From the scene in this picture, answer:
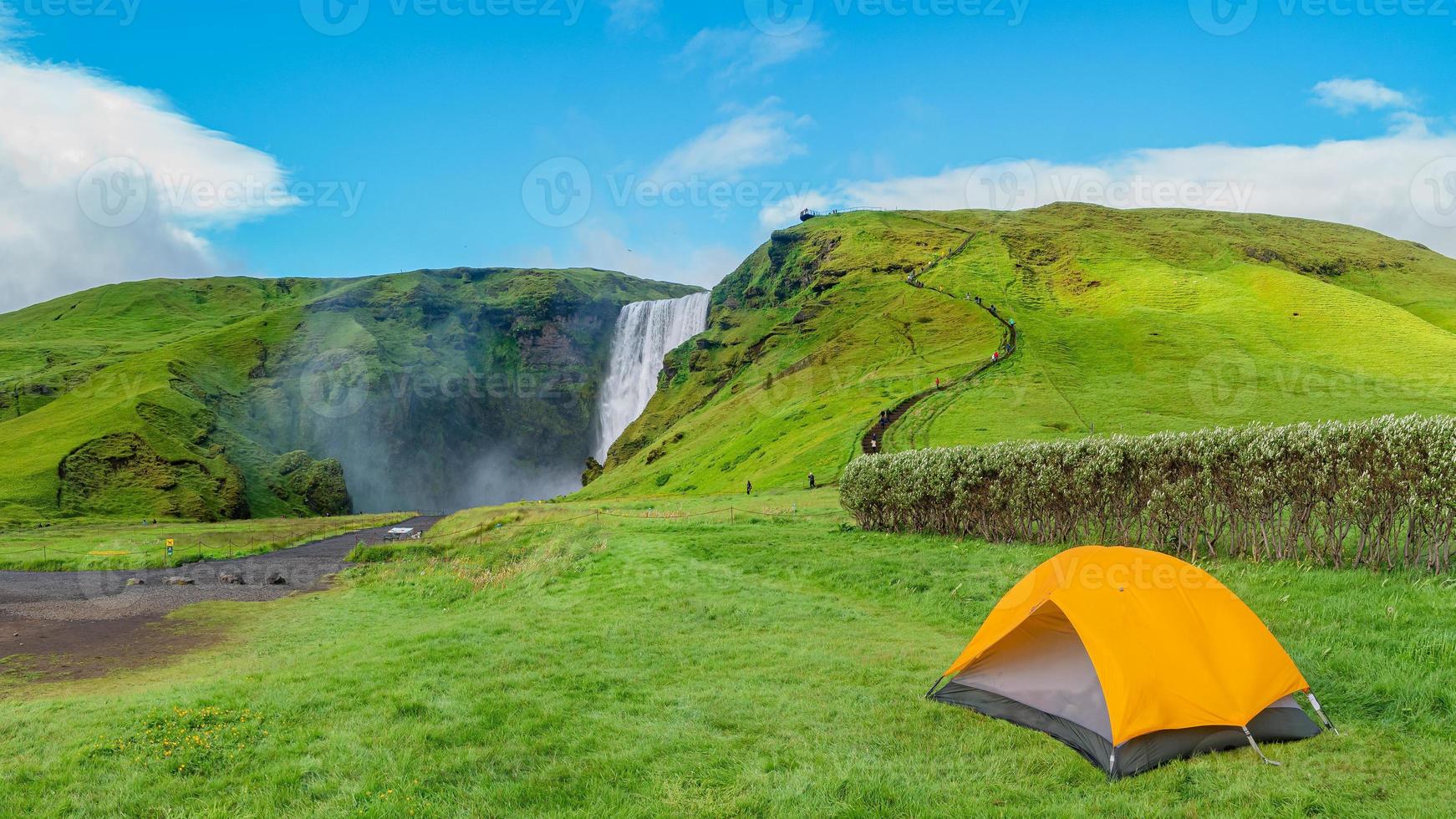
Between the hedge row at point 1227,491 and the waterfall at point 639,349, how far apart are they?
98.6 metres

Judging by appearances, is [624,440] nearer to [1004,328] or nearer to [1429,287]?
[1004,328]

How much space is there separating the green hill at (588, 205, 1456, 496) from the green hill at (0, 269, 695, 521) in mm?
41802

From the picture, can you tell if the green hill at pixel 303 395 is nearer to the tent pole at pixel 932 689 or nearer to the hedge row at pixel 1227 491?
the hedge row at pixel 1227 491

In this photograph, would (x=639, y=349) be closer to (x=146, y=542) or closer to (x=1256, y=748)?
(x=146, y=542)

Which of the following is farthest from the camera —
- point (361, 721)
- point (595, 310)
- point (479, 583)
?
point (595, 310)

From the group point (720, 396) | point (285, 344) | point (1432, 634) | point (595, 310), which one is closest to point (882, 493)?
point (1432, 634)

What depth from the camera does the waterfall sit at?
403ft

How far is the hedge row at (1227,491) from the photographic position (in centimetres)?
1361

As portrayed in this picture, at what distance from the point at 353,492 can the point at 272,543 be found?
222ft

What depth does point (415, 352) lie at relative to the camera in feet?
479

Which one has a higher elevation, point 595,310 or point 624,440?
point 595,310

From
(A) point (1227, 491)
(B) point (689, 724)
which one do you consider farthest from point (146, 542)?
(A) point (1227, 491)

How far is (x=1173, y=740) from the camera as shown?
836 centimetres

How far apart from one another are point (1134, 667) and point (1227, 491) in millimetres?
10551
